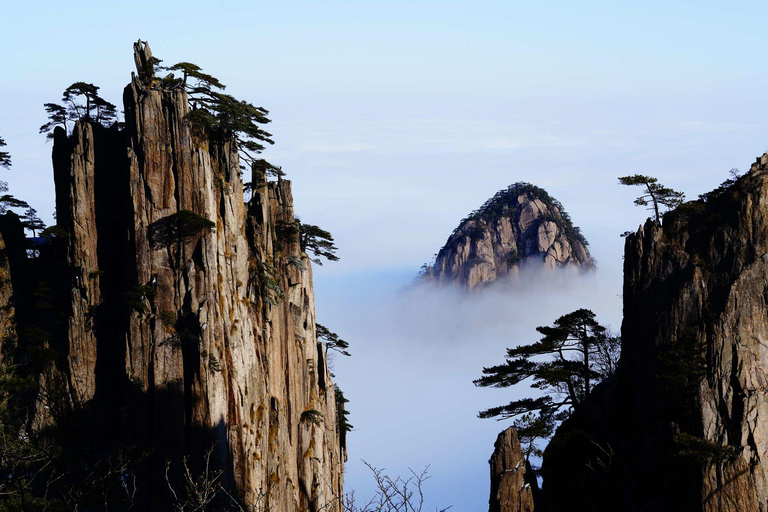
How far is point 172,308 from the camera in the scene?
58250 millimetres

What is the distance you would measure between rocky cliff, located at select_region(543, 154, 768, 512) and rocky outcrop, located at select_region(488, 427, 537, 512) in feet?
15.5

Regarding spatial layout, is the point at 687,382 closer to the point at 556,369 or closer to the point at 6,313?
the point at 556,369

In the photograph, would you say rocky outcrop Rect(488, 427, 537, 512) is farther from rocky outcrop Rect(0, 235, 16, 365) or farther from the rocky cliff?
rocky outcrop Rect(0, 235, 16, 365)

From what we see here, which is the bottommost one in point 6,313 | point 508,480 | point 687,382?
point 508,480

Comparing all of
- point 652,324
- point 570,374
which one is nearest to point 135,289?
point 570,374

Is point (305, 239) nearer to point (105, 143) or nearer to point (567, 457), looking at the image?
point (105, 143)

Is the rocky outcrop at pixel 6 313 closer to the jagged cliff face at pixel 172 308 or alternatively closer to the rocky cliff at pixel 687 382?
the jagged cliff face at pixel 172 308

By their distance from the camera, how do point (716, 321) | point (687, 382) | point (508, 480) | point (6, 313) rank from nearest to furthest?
point (508, 480)
point (687, 382)
point (716, 321)
point (6, 313)

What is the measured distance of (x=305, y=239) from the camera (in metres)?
75.8

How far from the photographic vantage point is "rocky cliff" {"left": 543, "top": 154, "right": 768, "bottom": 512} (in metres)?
38.4

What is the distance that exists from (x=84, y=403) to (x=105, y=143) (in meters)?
18.4

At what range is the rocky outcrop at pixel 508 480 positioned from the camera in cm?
3768

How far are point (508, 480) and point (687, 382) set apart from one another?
30.9 feet

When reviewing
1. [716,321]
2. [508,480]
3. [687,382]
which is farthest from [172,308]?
[716,321]
